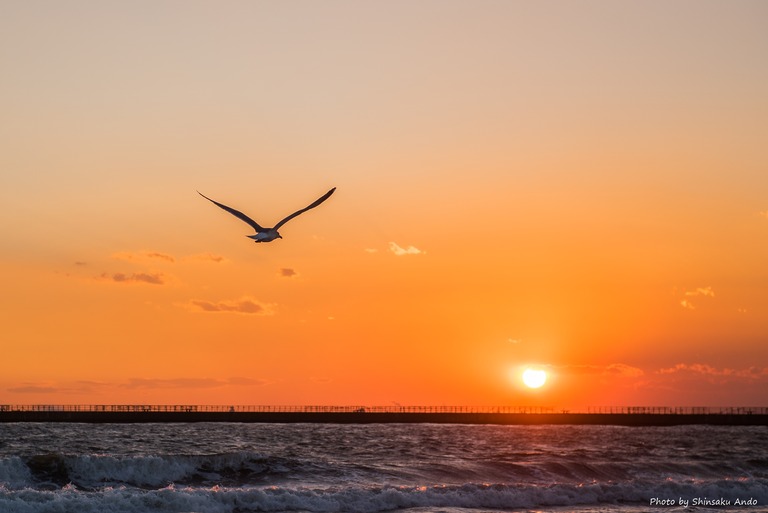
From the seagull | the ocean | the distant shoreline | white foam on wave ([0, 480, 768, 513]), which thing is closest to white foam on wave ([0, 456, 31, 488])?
the ocean

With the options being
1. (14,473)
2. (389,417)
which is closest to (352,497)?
(14,473)

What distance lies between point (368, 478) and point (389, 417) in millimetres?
71101

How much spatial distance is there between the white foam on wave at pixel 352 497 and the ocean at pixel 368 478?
5 centimetres

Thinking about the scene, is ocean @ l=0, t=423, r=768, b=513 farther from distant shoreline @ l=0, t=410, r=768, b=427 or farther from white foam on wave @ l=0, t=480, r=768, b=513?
distant shoreline @ l=0, t=410, r=768, b=427

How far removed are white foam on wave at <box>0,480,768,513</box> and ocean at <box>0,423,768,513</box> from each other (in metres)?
0.05

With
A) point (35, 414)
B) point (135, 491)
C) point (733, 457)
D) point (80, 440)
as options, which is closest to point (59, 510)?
point (135, 491)

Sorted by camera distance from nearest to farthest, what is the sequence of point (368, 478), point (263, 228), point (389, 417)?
1. point (263, 228)
2. point (368, 478)
3. point (389, 417)

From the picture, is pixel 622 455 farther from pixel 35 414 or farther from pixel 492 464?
pixel 35 414

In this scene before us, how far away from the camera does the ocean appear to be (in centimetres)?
3391

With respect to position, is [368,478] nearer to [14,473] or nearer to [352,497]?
[352,497]

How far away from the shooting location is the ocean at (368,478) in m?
33.9

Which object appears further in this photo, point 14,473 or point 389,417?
point 389,417

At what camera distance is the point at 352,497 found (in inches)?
1385

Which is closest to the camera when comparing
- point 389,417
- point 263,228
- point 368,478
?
point 263,228
